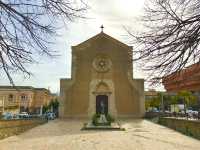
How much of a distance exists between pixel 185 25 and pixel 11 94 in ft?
232

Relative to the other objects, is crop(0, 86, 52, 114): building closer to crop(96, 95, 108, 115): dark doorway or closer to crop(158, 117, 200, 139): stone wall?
crop(96, 95, 108, 115): dark doorway

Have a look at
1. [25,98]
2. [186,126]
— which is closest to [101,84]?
[186,126]

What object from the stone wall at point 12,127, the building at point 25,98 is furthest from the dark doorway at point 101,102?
the building at point 25,98

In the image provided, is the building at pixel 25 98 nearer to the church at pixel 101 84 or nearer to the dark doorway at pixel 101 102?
the church at pixel 101 84

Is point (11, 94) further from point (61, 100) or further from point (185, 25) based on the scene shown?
point (185, 25)

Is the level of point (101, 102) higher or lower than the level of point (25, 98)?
lower

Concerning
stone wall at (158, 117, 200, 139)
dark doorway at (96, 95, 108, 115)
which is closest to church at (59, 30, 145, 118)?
dark doorway at (96, 95, 108, 115)

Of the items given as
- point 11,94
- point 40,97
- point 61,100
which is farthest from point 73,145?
point 40,97

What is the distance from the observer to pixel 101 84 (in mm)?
37312

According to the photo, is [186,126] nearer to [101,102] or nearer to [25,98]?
[101,102]

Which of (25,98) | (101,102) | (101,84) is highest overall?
(25,98)

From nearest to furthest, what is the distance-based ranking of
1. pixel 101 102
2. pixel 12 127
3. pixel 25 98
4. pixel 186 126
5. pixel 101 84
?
pixel 12 127 < pixel 186 126 < pixel 101 102 < pixel 101 84 < pixel 25 98

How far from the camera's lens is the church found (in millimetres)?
36406

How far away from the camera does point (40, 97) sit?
82.9m
